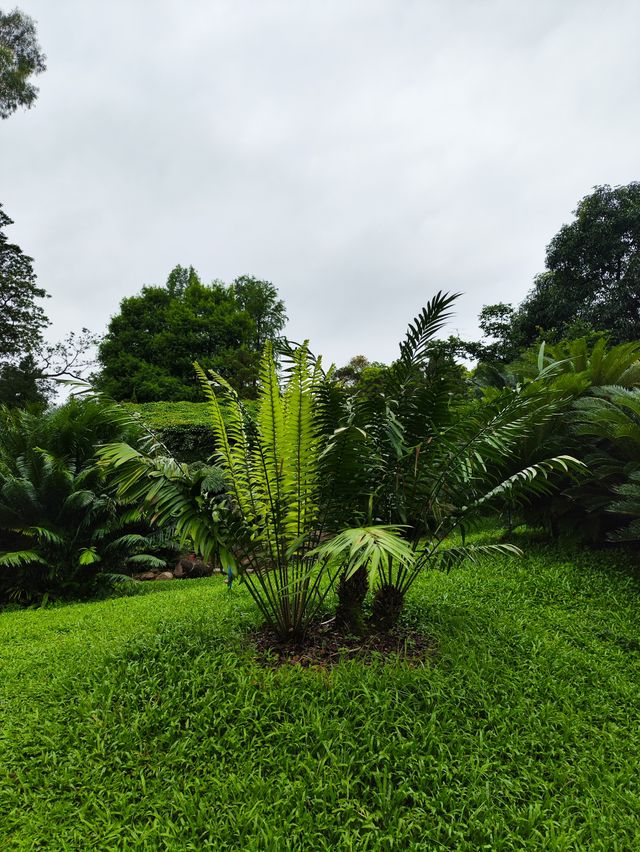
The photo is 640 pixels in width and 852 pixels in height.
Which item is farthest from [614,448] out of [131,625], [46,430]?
[46,430]

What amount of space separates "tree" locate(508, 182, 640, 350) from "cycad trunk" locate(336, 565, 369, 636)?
459 inches

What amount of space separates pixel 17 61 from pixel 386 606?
54.5 ft

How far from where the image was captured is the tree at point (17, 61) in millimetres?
12180

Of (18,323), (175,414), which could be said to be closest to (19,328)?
(18,323)

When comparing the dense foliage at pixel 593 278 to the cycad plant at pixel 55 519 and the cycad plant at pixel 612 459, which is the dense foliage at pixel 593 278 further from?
the cycad plant at pixel 55 519

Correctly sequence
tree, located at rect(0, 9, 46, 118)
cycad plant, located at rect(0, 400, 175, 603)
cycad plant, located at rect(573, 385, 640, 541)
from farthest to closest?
tree, located at rect(0, 9, 46, 118), cycad plant, located at rect(0, 400, 175, 603), cycad plant, located at rect(573, 385, 640, 541)

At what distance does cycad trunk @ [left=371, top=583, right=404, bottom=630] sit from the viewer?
278 centimetres

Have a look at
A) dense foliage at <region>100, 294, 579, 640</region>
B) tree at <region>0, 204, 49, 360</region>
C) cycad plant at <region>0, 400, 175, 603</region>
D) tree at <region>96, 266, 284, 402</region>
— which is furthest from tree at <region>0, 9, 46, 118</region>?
dense foliage at <region>100, 294, 579, 640</region>

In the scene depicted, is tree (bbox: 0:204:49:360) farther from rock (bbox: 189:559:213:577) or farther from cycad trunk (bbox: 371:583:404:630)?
cycad trunk (bbox: 371:583:404:630)

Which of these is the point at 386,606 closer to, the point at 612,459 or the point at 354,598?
the point at 354,598

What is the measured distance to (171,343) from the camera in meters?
19.5

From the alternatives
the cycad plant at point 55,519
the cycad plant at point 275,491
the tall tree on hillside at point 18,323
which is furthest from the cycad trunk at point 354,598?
the tall tree on hillside at point 18,323

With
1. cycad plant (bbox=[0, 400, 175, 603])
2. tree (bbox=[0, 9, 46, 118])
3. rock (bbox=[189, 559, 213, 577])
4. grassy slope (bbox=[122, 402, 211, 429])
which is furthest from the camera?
tree (bbox=[0, 9, 46, 118])

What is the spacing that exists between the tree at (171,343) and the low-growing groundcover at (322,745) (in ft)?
50.0
